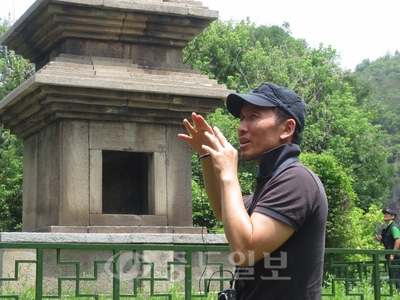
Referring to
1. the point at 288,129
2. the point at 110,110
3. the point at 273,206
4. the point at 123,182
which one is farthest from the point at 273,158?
the point at 123,182

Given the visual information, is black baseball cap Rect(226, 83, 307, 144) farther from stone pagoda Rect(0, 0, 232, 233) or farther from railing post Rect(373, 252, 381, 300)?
stone pagoda Rect(0, 0, 232, 233)

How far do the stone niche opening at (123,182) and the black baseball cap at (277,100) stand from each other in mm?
7435

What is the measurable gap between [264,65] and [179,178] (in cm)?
1992

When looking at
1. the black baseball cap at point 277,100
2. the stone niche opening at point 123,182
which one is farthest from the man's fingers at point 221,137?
the stone niche opening at point 123,182

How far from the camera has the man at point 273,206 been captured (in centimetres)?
252

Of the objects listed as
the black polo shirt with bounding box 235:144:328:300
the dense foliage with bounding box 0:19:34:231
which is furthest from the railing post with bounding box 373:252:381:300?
the dense foliage with bounding box 0:19:34:231

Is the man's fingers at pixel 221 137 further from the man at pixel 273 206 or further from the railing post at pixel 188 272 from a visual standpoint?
the railing post at pixel 188 272

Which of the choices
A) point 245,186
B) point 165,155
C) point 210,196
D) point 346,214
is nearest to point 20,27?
point 165,155

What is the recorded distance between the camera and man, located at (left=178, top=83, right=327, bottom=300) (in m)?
2.52

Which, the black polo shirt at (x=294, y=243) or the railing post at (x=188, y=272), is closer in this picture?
the black polo shirt at (x=294, y=243)

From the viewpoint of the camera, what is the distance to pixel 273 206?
8.34ft

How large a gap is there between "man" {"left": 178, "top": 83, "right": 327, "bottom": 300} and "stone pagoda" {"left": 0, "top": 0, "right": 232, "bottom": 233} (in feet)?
20.5

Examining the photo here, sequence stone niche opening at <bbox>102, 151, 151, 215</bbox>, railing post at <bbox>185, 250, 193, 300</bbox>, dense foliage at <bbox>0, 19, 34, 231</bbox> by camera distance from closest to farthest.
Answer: railing post at <bbox>185, 250, 193, 300</bbox> → stone niche opening at <bbox>102, 151, 151, 215</bbox> → dense foliage at <bbox>0, 19, 34, 231</bbox>

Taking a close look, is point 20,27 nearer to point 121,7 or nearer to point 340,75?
point 121,7
